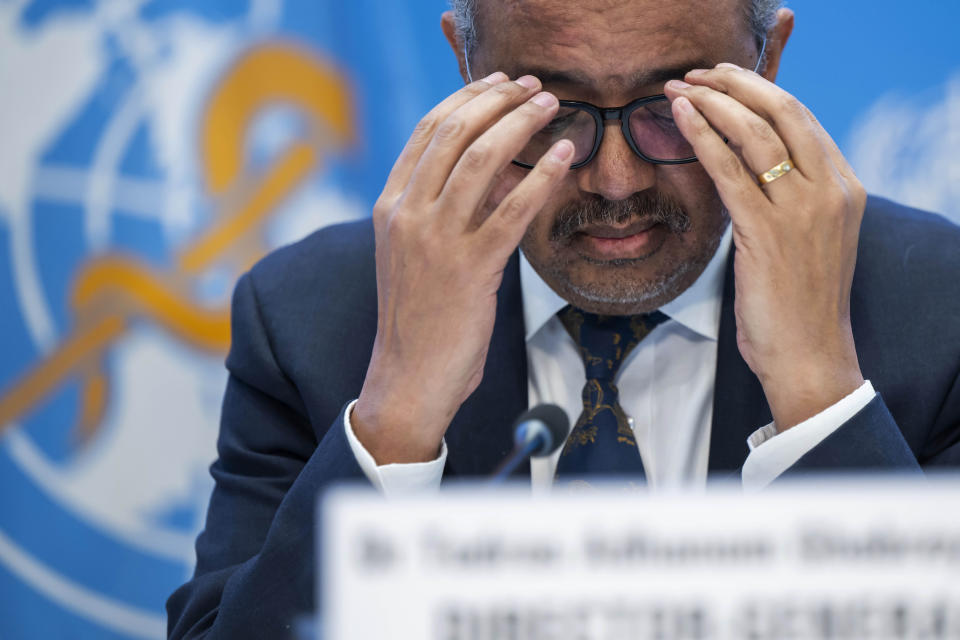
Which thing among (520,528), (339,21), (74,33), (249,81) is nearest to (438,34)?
(339,21)

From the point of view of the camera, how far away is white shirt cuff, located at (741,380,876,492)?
963 millimetres

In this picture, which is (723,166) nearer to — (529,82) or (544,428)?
(529,82)

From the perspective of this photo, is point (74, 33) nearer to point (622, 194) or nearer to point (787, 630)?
point (622, 194)

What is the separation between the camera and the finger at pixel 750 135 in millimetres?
1041

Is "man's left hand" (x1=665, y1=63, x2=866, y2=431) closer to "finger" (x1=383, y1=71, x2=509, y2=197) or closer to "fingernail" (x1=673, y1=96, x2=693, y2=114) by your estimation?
"fingernail" (x1=673, y1=96, x2=693, y2=114)

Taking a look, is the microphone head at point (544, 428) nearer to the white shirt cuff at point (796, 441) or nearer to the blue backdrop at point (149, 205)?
the white shirt cuff at point (796, 441)

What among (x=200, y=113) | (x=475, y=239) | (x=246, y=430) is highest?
(x=200, y=113)

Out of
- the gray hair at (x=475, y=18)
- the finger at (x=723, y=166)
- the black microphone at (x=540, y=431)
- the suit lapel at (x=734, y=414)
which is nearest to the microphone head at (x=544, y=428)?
the black microphone at (x=540, y=431)

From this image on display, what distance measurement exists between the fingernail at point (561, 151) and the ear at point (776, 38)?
396 mm

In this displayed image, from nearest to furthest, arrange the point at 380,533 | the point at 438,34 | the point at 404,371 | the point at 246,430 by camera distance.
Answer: the point at 380,533, the point at 404,371, the point at 246,430, the point at 438,34

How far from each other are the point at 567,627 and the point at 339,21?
1.67 metres

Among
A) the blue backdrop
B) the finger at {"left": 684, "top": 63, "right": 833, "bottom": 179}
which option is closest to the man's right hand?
the finger at {"left": 684, "top": 63, "right": 833, "bottom": 179}

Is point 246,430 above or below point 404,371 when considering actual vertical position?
below

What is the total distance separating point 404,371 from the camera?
1.05m
